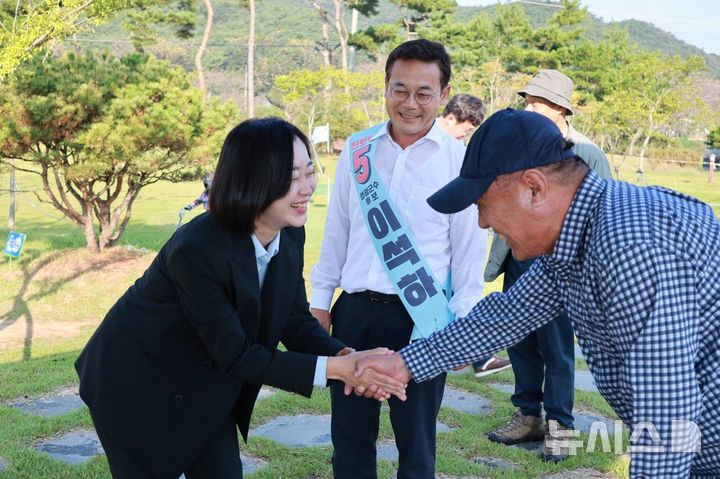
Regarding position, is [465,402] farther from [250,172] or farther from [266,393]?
[250,172]

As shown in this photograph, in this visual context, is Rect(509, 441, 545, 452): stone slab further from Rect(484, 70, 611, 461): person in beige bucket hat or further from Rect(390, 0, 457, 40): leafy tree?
Rect(390, 0, 457, 40): leafy tree

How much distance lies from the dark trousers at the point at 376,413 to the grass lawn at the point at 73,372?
79cm

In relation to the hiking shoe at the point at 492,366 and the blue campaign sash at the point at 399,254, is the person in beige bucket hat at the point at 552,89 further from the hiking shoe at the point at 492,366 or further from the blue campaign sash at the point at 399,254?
the hiking shoe at the point at 492,366

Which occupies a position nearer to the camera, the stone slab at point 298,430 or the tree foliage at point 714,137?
the stone slab at point 298,430

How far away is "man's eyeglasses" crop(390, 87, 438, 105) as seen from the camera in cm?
346

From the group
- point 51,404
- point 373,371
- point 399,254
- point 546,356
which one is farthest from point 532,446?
point 51,404

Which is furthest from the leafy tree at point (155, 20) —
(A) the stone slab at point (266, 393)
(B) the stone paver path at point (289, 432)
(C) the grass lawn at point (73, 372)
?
(B) the stone paver path at point (289, 432)

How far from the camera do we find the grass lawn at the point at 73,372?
4277 millimetres

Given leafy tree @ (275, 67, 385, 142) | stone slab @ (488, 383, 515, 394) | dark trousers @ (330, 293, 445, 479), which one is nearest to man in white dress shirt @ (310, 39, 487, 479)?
dark trousers @ (330, 293, 445, 479)

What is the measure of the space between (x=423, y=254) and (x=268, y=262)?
2.92 feet

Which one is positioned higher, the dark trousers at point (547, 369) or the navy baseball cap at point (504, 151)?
the navy baseball cap at point (504, 151)

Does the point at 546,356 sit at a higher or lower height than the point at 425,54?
lower

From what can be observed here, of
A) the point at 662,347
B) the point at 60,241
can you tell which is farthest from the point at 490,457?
the point at 60,241

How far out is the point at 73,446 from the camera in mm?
4422
